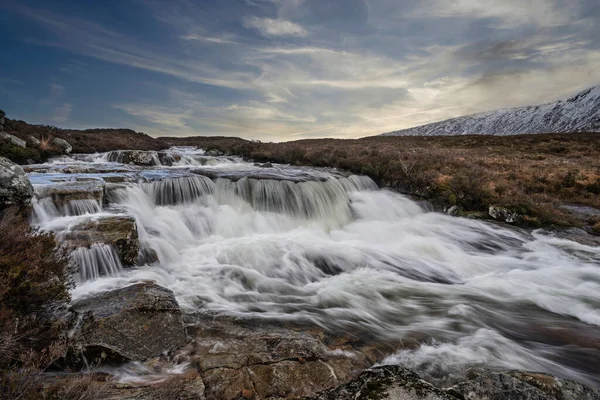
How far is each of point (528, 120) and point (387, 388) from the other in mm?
180493

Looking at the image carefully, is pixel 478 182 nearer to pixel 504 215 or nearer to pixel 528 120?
pixel 504 215

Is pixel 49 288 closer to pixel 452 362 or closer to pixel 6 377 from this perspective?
pixel 6 377

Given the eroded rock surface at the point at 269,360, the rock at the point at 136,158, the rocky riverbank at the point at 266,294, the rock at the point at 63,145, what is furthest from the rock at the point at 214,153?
the eroded rock surface at the point at 269,360

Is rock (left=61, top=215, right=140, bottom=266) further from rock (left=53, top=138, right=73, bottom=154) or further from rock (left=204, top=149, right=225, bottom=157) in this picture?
rock (left=204, top=149, right=225, bottom=157)

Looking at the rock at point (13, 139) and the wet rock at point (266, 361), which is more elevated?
the rock at point (13, 139)

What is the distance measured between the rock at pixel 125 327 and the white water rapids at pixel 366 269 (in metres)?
1.09

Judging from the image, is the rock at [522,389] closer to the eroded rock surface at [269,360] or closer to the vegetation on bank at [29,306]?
the eroded rock surface at [269,360]

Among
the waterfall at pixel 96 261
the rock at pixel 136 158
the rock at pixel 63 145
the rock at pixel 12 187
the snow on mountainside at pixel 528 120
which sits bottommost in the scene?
the waterfall at pixel 96 261

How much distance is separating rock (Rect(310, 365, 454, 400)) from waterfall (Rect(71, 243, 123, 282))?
5228mm

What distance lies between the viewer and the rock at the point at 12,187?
6.39 metres

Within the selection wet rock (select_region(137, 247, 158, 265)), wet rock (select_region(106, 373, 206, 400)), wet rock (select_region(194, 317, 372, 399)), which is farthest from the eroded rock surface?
wet rock (select_region(137, 247, 158, 265))

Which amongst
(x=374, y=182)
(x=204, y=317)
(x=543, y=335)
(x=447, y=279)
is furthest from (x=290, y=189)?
(x=543, y=335)

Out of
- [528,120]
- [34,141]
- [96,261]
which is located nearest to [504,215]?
[96,261]

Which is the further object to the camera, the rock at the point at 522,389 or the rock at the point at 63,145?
the rock at the point at 63,145
